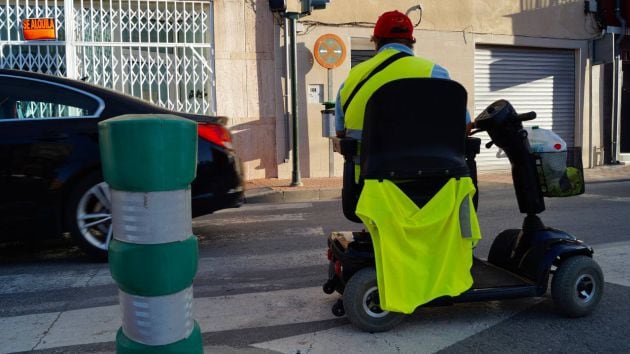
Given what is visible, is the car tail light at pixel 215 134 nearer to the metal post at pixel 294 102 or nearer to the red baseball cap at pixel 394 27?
the red baseball cap at pixel 394 27

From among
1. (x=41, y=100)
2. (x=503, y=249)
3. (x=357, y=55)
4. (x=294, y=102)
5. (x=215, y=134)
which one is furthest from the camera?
(x=357, y=55)

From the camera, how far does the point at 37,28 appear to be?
10.8m

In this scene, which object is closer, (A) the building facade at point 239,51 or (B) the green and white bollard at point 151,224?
(B) the green and white bollard at point 151,224

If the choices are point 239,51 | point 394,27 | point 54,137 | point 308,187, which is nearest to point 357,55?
point 239,51

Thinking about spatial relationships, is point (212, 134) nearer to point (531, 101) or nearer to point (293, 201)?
point (293, 201)

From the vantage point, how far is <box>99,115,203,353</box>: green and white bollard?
185 cm

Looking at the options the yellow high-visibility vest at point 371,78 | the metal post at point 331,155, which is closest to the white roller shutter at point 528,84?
the metal post at point 331,155

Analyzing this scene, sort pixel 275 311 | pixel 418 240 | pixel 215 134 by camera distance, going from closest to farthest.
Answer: pixel 418 240 < pixel 275 311 < pixel 215 134

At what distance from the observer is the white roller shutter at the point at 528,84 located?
44.6ft

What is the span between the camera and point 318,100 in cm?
1179

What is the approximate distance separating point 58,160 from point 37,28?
716 cm

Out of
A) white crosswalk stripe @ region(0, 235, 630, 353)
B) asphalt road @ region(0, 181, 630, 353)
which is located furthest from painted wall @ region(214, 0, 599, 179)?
white crosswalk stripe @ region(0, 235, 630, 353)

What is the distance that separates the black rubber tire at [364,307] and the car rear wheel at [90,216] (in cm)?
252

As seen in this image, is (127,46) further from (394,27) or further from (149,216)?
(149,216)
